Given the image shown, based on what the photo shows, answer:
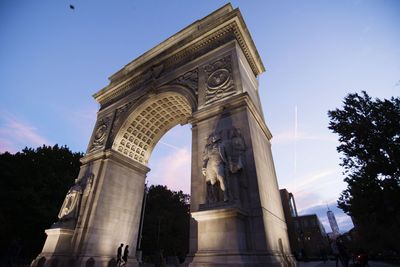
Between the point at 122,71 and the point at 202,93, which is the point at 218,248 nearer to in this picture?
the point at 202,93

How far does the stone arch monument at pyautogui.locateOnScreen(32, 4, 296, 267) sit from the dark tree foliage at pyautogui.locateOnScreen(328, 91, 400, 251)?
688 centimetres

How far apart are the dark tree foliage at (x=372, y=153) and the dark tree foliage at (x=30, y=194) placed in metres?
29.1

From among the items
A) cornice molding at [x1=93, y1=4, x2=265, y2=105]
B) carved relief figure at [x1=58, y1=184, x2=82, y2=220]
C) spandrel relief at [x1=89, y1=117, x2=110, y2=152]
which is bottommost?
carved relief figure at [x1=58, y1=184, x2=82, y2=220]

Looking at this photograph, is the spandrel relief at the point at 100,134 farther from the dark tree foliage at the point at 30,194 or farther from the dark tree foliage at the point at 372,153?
the dark tree foliage at the point at 372,153

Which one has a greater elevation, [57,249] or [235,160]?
[235,160]

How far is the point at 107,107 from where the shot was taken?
20609 millimetres

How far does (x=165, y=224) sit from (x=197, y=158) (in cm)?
2932

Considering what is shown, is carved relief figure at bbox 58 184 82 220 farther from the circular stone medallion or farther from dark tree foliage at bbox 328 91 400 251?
dark tree foliage at bbox 328 91 400 251

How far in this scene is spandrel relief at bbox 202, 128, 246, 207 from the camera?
9094 mm

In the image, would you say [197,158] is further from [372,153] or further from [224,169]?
[372,153]

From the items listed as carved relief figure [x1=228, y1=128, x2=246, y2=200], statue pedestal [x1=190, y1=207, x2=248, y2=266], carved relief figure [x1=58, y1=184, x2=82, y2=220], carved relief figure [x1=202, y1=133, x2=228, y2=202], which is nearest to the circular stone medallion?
carved relief figure [x1=228, y1=128, x2=246, y2=200]

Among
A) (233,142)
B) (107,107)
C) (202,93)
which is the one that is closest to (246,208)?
(233,142)

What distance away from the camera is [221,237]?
8.31 meters

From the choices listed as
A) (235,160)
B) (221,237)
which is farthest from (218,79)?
(221,237)
